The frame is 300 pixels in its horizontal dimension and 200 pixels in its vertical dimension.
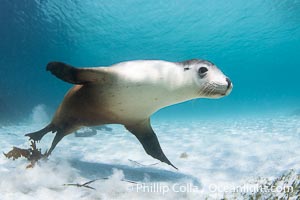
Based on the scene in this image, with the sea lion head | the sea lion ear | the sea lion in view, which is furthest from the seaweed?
the sea lion head

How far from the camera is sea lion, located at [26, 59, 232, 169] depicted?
2.79 m

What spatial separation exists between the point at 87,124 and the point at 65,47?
28.2 metres

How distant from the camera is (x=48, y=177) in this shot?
2934 millimetres

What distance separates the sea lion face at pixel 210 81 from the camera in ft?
8.66

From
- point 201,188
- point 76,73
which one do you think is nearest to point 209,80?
point 201,188

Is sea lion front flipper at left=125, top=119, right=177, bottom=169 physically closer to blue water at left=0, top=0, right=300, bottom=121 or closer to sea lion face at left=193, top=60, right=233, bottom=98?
sea lion face at left=193, top=60, right=233, bottom=98

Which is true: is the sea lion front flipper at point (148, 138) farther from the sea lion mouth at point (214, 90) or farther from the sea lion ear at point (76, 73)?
the sea lion mouth at point (214, 90)

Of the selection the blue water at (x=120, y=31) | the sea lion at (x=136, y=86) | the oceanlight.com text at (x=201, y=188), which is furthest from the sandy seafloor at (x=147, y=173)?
the blue water at (x=120, y=31)

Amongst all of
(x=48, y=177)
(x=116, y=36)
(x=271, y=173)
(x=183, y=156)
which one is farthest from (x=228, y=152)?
(x=116, y=36)

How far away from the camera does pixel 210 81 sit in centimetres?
270

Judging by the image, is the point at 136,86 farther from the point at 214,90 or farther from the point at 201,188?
the point at 201,188

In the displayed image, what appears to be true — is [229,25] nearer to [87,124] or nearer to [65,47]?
[65,47]

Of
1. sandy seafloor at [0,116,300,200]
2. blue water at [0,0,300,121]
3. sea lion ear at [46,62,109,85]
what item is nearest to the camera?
sandy seafloor at [0,116,300,200]

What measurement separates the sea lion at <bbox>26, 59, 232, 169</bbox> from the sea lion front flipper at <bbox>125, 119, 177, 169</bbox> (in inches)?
9.7
